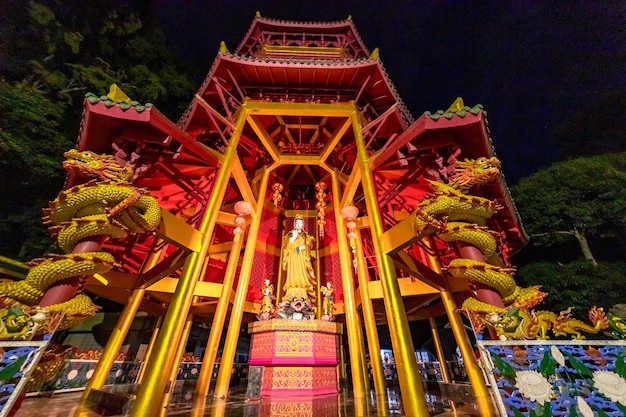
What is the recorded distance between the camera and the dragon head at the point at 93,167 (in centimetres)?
457

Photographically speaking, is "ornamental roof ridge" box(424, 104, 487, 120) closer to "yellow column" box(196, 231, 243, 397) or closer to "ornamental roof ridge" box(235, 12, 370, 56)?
"yellow column" box(196, 231, 243, 397)

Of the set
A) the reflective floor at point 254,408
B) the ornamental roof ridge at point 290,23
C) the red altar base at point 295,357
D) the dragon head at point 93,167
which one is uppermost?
the ornamental roof ridge at point 290,23

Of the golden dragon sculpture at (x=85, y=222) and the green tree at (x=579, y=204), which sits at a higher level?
the green tree at (x=579, y=204)

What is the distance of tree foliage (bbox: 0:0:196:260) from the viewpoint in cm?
1045

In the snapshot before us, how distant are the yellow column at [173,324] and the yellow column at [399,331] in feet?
11.7

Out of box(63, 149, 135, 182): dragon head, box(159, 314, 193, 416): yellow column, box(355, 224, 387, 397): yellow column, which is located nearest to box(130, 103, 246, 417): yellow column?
box(159, 314, 193, 416): yellow column

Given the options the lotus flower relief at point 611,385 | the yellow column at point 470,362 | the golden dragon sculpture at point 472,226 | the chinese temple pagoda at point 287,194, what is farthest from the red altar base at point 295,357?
the lotus flower relief at point 611,385

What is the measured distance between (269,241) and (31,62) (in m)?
12.8

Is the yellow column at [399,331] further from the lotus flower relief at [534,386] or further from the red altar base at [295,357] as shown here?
the red altar base at [295,357]

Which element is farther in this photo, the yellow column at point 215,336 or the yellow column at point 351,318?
the yellow column at point 351,318

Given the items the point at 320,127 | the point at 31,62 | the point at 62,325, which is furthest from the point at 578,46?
the point at 31,62

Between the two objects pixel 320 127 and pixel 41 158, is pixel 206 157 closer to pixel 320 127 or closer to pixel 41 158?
pixel 320 127

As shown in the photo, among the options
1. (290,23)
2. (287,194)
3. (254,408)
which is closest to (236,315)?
(254,408)

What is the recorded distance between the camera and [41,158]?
10625 mm
